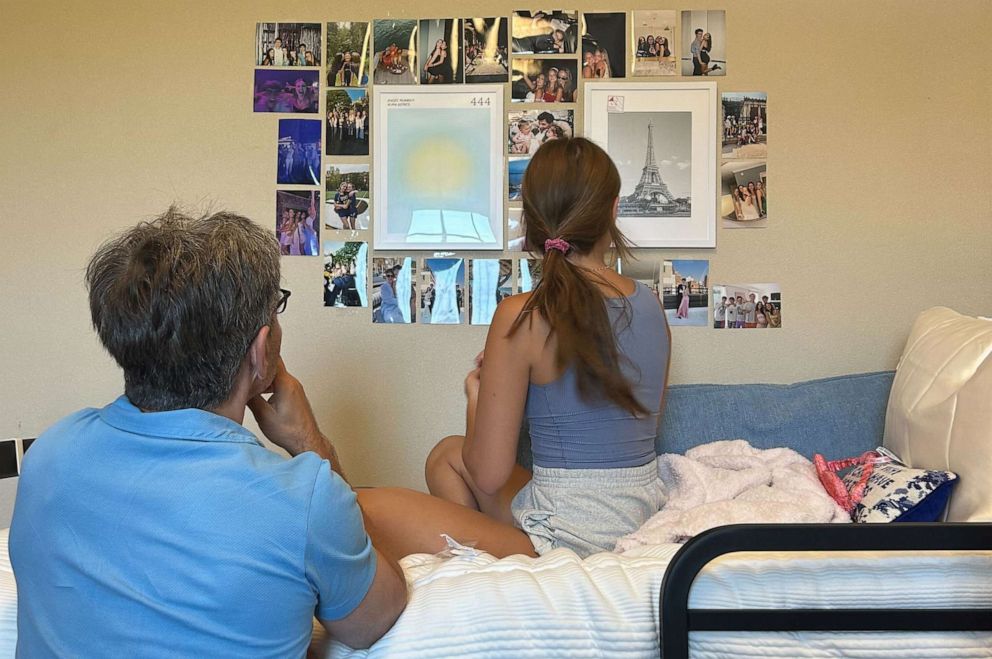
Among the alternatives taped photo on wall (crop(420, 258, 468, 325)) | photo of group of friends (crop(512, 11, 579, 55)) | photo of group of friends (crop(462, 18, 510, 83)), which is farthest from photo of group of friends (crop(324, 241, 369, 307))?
photo of group of friends (crop(512, 11, 579, 55))

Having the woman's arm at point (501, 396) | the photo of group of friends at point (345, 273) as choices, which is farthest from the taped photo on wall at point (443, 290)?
the woman's arm at point (501, 396)

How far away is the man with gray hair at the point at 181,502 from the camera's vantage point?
0.91 meters

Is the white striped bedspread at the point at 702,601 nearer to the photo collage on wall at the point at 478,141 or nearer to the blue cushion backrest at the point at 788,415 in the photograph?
the blue cushion backrest at the point at 788,415

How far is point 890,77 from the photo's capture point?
2389mm

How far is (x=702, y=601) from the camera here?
1137 mm

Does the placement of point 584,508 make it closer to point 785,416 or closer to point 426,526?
point 426,526

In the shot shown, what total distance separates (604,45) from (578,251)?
1040 mm

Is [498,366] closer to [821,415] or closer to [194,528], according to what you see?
[194,528]

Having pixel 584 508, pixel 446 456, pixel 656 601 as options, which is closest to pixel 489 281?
pixel 446 456

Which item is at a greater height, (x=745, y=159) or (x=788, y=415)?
(x=745, y=159)

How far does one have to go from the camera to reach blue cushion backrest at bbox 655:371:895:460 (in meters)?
2.11

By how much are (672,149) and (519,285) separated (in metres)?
0.59

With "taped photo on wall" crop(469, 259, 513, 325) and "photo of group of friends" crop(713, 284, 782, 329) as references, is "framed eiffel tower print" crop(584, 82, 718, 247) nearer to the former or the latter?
"photo of group of friends" crop(713, 284, 782, 329)

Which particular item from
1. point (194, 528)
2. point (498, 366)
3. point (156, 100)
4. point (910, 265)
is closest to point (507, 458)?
point (498, 366)
